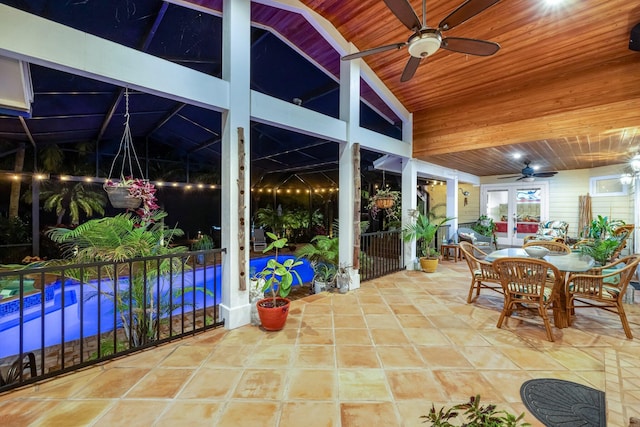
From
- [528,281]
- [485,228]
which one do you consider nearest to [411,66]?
[528,281]

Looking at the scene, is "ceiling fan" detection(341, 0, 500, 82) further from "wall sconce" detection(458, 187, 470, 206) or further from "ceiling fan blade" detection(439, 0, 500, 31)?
"wall sconce" detection(458, 187, 470, 206)

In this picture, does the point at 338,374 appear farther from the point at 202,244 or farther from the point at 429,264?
the point at 202,244

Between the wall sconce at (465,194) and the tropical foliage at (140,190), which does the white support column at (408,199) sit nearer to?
the wall sconce at (465,194)

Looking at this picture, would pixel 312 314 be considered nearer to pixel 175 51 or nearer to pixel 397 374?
pixel 397 374

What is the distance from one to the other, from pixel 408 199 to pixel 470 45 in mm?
3623

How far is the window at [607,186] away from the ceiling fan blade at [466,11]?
7381 mm

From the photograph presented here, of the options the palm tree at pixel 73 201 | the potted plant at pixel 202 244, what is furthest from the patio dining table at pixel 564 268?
the palm tree at pixel 73 201

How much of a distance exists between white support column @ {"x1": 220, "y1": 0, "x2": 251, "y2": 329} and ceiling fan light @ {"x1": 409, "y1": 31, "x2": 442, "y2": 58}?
1.83 m

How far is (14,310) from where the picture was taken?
4422 mm

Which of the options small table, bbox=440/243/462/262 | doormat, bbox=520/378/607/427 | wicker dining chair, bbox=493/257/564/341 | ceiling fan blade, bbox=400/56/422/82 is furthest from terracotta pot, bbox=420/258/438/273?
ceiling fan blade, bbox=400/56/422/82

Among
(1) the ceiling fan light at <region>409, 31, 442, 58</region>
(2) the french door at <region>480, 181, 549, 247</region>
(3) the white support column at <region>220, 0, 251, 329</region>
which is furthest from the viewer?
(2) the french door at <region>480, 181, 549, 247</region>

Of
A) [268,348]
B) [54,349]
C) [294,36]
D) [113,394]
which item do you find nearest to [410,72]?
[294,36]

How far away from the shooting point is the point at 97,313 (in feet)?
10.5

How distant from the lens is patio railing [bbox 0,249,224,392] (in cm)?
229
